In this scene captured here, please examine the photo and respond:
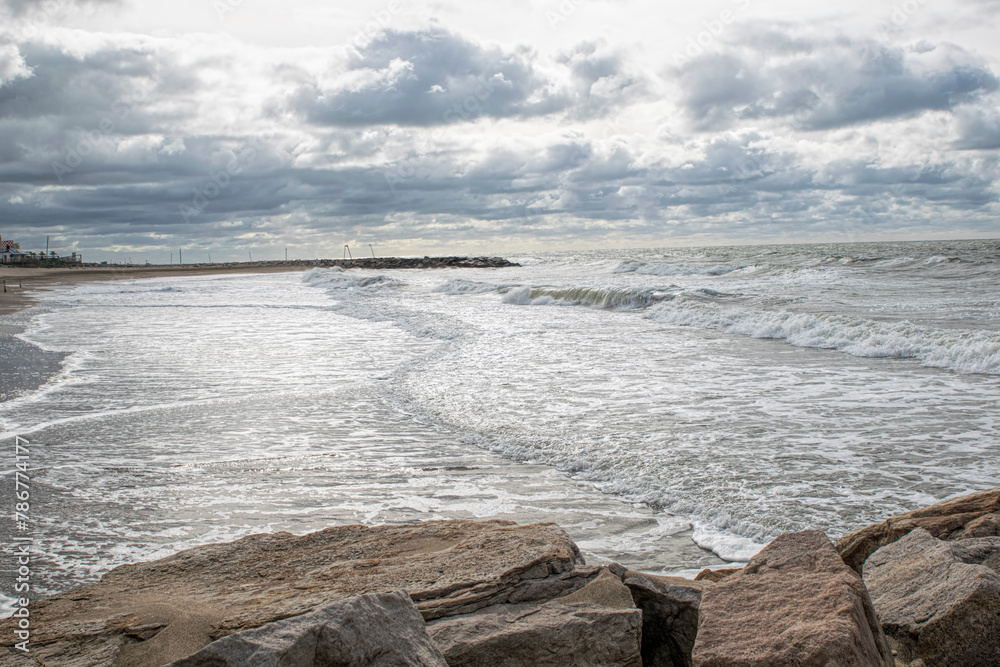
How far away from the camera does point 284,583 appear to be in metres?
3.15

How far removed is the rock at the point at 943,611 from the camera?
268 cm

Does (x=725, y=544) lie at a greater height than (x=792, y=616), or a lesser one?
lesser

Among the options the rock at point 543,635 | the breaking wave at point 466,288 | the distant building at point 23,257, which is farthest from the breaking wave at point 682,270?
the distant building at point 23,257

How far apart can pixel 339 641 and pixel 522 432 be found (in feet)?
18.5

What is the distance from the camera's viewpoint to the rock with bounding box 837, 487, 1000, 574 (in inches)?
148

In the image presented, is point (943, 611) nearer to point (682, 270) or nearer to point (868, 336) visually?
point (868, 336)

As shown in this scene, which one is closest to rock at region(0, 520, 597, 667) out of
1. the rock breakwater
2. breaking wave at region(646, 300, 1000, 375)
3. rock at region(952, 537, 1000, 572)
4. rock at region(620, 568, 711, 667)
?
the rock breakwater

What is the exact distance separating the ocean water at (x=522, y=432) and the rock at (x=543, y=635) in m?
1.75

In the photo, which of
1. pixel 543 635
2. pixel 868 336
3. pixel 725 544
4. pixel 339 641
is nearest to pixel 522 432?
pixel 725 544

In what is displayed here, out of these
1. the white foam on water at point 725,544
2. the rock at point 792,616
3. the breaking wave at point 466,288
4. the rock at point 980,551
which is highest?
the breaking wave at point 466,288

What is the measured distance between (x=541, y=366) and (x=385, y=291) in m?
A: 26.4

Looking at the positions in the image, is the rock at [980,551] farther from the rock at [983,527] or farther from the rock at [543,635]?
the rock at [543,635]

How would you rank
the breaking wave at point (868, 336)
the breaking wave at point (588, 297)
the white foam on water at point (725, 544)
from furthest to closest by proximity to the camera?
the breaking wave at point (588, 297) < the breaking wave at point (868, 336) < the white foam on water at point (725, 544)

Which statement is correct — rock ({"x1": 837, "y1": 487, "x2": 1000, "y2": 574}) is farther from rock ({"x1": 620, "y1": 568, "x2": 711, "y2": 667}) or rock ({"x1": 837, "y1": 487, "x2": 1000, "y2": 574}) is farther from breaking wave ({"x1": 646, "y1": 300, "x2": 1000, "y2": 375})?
breaking wave ({"x1": 646, "y1": 300, "x2": 1000, "y2": 375})
